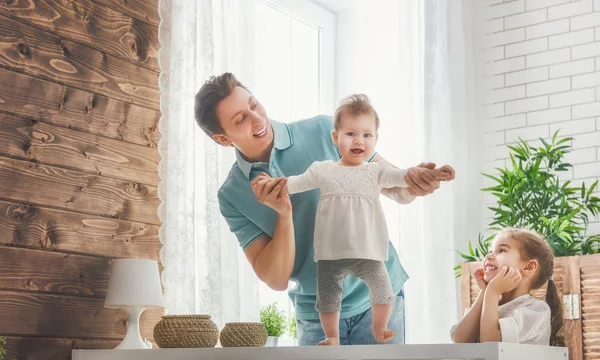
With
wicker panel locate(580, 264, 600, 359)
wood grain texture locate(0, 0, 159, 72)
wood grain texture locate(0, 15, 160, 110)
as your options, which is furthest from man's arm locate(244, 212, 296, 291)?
wicker panel locate(580, 264, 600, 359)

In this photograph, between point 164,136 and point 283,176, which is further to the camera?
point 164,136

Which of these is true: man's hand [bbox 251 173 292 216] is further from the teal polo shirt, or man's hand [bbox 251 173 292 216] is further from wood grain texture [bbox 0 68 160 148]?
wood grain texture [bbox 0 68 160 148]

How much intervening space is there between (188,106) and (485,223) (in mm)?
2229

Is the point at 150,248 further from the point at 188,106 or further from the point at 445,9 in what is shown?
the point at 445,9

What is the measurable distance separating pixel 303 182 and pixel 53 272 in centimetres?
115

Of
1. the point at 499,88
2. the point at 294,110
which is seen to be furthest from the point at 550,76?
the point at 294,110

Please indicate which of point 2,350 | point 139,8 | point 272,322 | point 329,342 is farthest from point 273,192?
point 139,8

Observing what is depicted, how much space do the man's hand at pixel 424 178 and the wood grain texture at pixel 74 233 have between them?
136 centimetres

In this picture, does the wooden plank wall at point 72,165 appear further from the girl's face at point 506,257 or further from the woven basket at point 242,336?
the girl's face at point 506,257

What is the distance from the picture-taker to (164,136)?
3.28 metres

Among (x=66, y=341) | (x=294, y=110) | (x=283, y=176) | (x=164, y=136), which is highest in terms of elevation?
(x=294, y=110)

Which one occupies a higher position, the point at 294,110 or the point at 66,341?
the point at 294,110

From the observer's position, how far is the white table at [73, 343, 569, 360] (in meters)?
1.90

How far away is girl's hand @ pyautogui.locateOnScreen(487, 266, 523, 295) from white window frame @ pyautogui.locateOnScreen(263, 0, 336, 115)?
2.83 m
